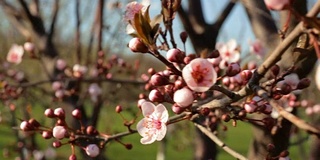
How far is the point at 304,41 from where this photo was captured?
3.06 feet

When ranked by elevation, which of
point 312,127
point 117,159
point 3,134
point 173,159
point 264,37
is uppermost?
point 312,127

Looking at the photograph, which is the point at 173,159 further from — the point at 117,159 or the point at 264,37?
the point at 264,37

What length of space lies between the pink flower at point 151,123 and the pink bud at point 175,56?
169 millimetres

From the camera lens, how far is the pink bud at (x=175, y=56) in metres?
0.94

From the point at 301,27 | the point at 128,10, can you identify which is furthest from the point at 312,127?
the point at 128,10

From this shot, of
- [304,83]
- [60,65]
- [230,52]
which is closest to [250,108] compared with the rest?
[304,83]

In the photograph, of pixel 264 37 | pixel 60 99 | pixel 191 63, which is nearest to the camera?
pixel 191 63

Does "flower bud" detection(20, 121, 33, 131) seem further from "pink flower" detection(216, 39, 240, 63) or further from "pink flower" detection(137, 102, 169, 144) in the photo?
"pink flower" detection(216, 39, 240, 63)

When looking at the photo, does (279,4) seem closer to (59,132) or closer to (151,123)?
(151,123)

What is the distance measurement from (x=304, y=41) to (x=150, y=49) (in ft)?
0.95

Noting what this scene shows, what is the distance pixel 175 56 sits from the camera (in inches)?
37.1

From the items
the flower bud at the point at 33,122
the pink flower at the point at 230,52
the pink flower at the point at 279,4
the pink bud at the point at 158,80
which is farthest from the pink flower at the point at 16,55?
A: the pink flower at the point at 279,4

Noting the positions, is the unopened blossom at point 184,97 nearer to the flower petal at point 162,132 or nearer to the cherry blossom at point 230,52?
the flower petal at point 162,132

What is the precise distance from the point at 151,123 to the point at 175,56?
23 cm
